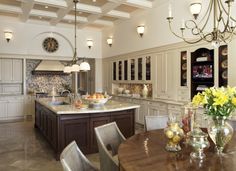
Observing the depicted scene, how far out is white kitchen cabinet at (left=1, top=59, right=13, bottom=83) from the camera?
735 centimetres

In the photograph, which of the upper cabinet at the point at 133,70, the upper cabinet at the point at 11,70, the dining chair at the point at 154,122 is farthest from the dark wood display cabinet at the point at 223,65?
the upper cabinet at the point at 11,70

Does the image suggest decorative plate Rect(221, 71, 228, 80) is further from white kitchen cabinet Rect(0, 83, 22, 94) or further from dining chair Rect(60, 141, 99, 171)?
white kitchen cabinet Rect(0, 83, 22, 94)

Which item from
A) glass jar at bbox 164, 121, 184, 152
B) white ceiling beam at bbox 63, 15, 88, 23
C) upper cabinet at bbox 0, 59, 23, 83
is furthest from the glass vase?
upper cabinet at bbox 0, 59, 23, 83

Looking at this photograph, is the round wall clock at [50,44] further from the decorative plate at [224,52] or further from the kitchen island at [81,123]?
the decorative plate at [224,52]

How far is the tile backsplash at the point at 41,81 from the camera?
834 centimetres

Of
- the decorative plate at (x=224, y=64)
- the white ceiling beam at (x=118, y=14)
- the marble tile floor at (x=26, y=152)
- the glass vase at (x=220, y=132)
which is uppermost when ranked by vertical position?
the white ceiling beam at (x=118, y=14)

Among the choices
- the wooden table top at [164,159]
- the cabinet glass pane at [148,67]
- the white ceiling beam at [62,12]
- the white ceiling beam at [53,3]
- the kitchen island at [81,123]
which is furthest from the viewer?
the cabinet glass pane at [148,67]

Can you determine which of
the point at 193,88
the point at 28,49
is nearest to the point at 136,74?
the point at 193,88

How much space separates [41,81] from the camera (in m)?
8.65

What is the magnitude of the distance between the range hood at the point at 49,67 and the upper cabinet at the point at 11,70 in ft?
2.15

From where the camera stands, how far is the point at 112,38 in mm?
7891

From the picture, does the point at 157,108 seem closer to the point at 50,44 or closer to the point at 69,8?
the point at 69,8

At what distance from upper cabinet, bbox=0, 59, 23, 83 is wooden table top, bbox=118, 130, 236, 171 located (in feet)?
21.7

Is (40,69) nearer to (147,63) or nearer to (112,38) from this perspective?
(112,38)
